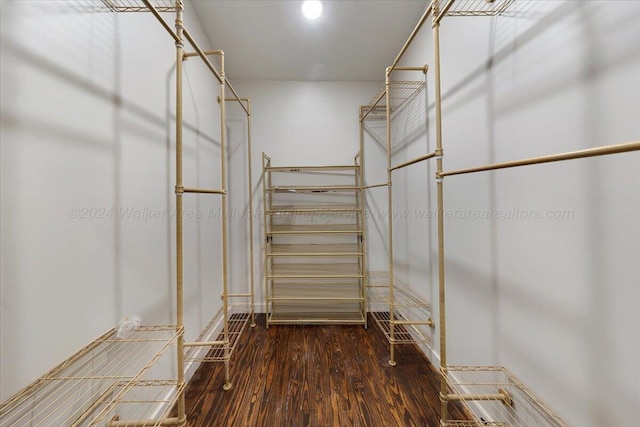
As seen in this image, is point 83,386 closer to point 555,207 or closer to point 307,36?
point 555,207

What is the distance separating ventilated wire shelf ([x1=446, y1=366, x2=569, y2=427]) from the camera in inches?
35.2

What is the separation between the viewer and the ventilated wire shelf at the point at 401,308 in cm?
184

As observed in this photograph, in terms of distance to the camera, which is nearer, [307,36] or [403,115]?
[307,36]

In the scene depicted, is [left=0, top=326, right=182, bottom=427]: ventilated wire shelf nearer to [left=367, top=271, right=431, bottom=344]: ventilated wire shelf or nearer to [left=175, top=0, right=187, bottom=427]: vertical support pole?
[left=175, top=0, right=187, bottom=427]: vertical support pole

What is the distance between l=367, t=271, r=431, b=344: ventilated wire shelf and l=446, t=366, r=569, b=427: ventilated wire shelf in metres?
0.52

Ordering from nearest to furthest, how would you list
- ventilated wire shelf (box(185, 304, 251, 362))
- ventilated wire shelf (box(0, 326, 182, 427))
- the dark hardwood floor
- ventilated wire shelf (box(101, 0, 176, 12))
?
1. ventilated wire shelf (box(0, 326, 182, 427))
2. ventilated wire shelf (box(101, 0, 176, 12))
3. the dark hardwood floor
4. ventilated wire shelf (box(185, 304, 251, 362))

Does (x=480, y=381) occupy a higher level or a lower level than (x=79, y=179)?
lower

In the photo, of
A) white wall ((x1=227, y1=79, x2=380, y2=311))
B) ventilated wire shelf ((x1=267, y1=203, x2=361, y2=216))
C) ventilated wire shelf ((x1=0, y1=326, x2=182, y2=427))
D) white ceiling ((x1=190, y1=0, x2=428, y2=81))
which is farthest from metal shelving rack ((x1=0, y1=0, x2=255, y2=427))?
ventilated wire shelf ((x1=267, y1=203, x2=361, y2=216))

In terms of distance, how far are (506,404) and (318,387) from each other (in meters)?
1.02

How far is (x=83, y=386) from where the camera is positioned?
846 millimetres

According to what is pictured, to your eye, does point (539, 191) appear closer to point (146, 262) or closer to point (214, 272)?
point (146, 262)

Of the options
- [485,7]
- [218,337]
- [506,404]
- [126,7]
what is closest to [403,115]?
[485,7]

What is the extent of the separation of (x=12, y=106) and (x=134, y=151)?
0.48 meters

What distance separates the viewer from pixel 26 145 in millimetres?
700
